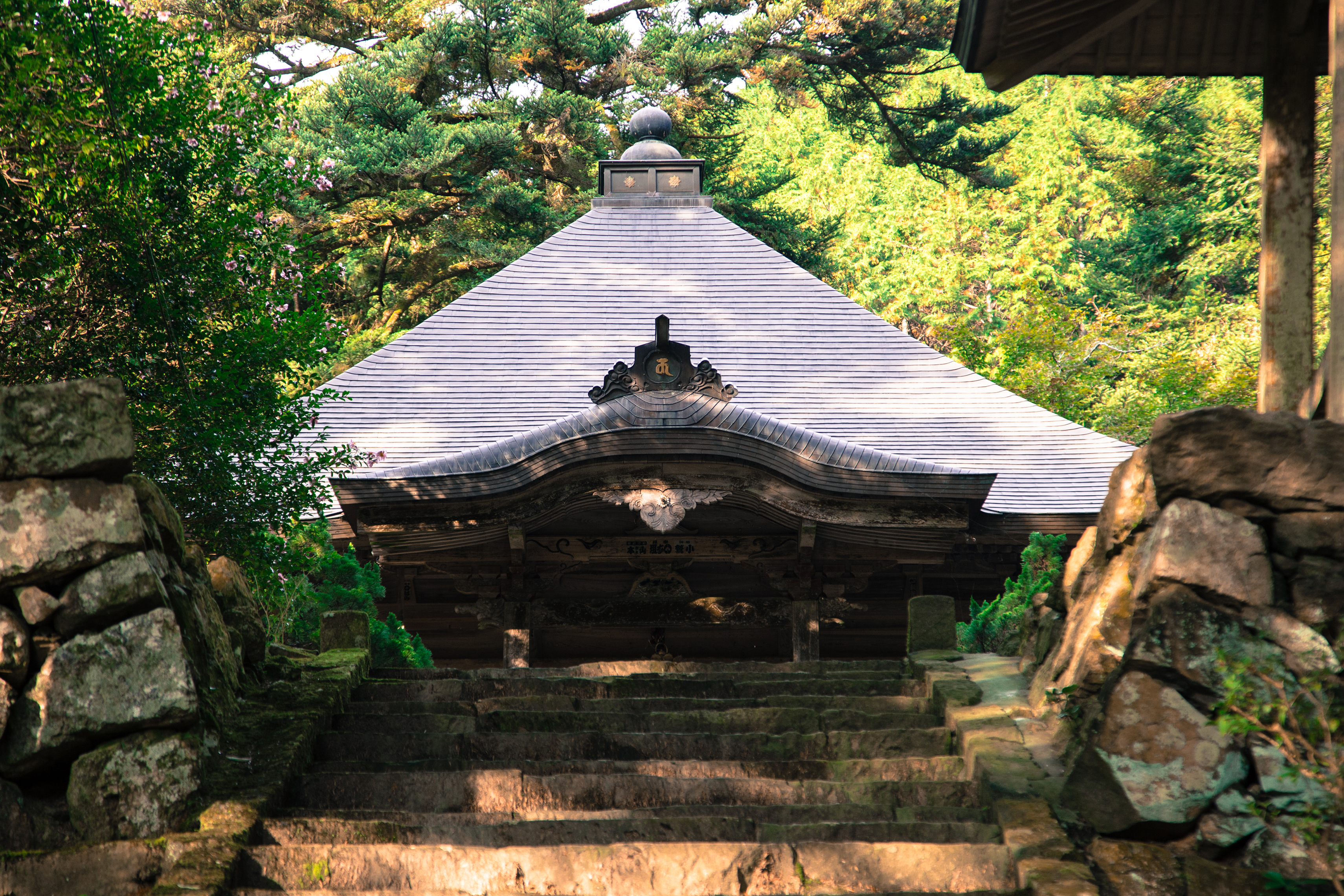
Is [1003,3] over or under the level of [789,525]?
over

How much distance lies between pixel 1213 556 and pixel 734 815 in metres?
1.98

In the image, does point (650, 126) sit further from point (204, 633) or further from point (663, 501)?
point (204, 633)

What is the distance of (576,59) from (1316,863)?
18.9 metres

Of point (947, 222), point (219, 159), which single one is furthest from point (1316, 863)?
point (947, 222)

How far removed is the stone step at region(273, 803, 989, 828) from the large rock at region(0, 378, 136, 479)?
151 centimetres

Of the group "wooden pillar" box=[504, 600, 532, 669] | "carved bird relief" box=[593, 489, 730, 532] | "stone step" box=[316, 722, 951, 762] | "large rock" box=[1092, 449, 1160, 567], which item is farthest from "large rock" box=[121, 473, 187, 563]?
"wooden pillar" box=[504, 600, 532, 669]

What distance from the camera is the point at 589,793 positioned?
4918mm

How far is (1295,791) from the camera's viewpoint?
4082 mm

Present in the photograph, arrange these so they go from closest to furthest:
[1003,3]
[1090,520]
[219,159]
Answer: [1003,3] → [219,159] → [1090,520]

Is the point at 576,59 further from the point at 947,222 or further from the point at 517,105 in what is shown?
the point at 947,222

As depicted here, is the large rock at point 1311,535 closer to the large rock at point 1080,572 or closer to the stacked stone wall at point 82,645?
the large rock at point 1080,572

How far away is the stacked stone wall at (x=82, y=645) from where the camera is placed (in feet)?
14.0

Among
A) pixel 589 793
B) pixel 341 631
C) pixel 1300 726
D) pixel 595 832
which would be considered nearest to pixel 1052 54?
pixel 1300 726

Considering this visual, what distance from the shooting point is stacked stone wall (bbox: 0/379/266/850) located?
4.28m
